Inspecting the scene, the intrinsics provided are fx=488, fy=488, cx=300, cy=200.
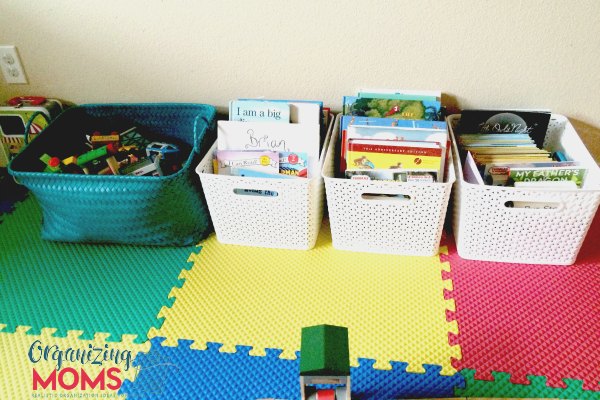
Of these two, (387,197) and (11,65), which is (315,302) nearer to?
(387,197)

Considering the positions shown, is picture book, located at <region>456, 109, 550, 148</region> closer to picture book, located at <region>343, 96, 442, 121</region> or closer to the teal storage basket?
picture book, located at <region>343, 96, 442, 121</region>

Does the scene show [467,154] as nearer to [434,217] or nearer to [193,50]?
[434,217]

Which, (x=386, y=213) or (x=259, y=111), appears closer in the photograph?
(x=386, y=213)

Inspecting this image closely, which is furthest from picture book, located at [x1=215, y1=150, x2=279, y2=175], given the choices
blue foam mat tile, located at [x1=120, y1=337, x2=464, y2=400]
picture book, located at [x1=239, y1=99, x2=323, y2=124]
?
blue foam mat tile, located at [x1=120, y1=337, x2=464, y2=400]

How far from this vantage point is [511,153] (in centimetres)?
117

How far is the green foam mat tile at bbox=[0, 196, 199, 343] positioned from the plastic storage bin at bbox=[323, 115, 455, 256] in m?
0.40

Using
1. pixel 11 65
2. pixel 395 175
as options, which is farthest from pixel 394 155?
Answer: pixel 11 65

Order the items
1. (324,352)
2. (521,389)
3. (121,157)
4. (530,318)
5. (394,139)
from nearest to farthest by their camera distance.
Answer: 1. (324,352)
2. (521,389)
3. (530,318)
4. (394,139)
5. (121,157)

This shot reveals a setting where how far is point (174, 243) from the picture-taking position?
126cm

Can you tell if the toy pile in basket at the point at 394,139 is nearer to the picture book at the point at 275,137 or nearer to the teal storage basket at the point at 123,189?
the picture book at the point at 275,137


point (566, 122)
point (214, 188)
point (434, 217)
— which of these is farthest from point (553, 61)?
point (214, 188)

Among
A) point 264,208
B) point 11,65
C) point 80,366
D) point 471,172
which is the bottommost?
point 80,366

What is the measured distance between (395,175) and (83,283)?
781 millimetres

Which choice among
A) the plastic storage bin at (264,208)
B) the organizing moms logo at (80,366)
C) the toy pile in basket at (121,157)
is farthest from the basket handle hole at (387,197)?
the organizing moms logo at (80,366)
